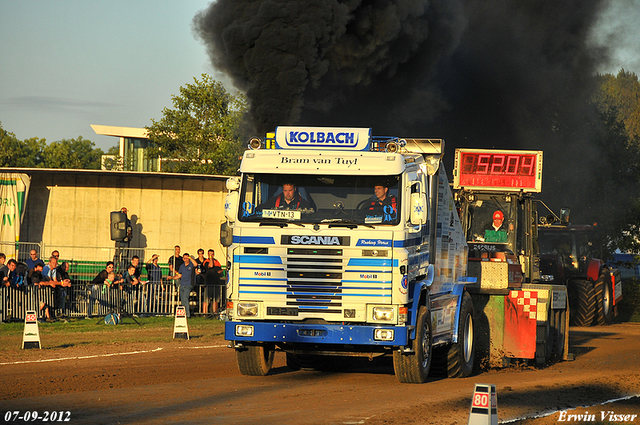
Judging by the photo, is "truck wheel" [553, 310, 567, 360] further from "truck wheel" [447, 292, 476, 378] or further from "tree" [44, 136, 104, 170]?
"tree" [44, 136, 104, 170]

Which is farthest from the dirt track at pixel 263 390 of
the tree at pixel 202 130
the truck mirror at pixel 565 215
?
the tree at pixel 202 130

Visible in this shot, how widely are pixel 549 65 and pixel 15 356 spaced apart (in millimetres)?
25777

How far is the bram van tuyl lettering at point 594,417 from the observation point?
27.0 ft

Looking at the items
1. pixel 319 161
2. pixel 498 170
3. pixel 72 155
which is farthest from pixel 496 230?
pixel 72 155

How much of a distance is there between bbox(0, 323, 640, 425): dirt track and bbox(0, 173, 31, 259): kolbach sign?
1175cm

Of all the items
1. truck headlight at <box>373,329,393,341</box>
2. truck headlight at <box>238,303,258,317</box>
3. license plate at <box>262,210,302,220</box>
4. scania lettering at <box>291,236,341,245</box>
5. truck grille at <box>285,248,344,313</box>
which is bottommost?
truck headlight at <box>373,329,393,341</box>

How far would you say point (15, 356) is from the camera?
1298 centimetres

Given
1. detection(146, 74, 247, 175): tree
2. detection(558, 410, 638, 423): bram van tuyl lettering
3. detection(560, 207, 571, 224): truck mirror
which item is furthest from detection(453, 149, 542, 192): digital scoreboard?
detection(146, 74, 247, 175): tree

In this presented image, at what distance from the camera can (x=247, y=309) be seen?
Answer: 1006 centimetres

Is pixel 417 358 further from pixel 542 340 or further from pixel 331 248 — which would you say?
pixel 542 340

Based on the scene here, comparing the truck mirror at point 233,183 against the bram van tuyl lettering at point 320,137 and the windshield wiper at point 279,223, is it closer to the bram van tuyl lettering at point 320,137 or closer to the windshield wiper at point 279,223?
the windshield wiper at point 279,223

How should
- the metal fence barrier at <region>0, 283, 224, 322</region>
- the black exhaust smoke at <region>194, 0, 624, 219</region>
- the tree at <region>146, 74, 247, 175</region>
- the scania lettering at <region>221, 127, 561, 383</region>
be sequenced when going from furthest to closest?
the tree at <region>146, 74, 247, 175</region> → the black exhaust smoke at <region>194, 0, 624, 219</region> → the metal fence barrier at <region>0, 283, 224, 322</region> → the scania lettering at <region>221, 127, 561, 383</region>

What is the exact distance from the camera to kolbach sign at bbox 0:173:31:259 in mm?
24719

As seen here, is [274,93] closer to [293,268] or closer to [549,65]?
[293,268]
